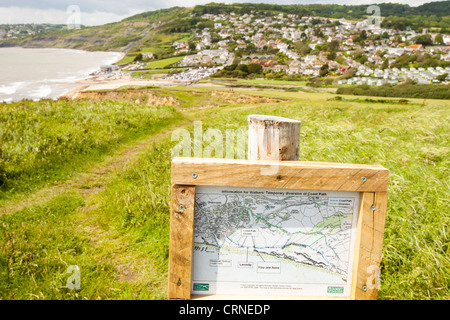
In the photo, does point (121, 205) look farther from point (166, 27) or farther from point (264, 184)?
point (166, 27)

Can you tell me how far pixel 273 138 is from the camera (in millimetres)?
2355

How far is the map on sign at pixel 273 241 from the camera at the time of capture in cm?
210

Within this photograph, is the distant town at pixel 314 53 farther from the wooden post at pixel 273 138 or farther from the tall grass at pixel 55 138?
the wooden post at pixel 273 138

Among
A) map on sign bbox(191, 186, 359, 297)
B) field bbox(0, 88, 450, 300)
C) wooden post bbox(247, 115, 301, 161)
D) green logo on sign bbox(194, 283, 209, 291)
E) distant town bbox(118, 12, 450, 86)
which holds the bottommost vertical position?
field bbox(0, 88, 450, 300)

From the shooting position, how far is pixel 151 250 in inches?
177

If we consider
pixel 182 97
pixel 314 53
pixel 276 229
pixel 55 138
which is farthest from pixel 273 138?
pixel 314 53

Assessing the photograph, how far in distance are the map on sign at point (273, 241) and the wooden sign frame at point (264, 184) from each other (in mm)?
68

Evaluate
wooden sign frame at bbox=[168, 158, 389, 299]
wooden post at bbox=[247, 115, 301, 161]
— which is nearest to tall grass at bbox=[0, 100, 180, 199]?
wooden sign frame at bbox=[168, 158, 389, 299]

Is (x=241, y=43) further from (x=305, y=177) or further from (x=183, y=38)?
(x=305, y=177)

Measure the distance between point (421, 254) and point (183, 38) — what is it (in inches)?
2248

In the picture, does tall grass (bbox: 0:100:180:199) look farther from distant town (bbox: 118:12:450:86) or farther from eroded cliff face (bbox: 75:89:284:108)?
distant town (bbox: 118:12:450:86)

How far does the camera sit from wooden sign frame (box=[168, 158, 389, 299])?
200cm

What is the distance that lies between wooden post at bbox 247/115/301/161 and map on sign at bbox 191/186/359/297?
1.25 ft
